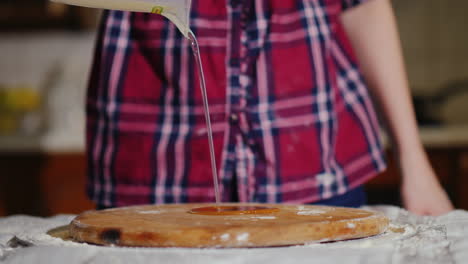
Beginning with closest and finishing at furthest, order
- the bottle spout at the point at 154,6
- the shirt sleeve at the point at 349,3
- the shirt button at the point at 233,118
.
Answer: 1. the bottle spout at the point at 154,6
2. the shirt button at the point at 233,118
3. the shirt sleeve at the point at 349,3

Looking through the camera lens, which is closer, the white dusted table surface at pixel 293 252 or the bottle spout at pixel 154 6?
the white dusted table surface at pixel 293 252

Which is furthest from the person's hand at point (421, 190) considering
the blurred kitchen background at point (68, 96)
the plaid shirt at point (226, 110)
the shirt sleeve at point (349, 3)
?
the blurred kitchen background at point (68, 96)

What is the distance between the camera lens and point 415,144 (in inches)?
37.4

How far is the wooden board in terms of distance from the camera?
1.67 ft

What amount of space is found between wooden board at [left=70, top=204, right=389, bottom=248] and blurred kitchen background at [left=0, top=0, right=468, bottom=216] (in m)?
1.51

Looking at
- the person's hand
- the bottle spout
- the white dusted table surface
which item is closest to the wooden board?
the white dusted table surface

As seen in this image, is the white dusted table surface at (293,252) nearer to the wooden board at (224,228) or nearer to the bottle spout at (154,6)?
the wooden board at (224,228)

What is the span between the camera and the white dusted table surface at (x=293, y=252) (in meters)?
0.46

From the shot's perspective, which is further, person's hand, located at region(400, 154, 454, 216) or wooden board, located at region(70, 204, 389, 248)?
person's hand, located at region(400, 154, 454, 216)

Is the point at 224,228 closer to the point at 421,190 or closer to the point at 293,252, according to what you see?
the point at 293,252

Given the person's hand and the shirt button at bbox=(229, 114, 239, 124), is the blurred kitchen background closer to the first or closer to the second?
the person's hand

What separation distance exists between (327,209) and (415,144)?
1.13 ft

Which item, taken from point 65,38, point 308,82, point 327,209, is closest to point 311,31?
point 308,82

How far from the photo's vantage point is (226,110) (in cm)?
87
